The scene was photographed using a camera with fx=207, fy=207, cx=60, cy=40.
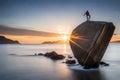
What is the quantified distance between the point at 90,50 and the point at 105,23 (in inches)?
305

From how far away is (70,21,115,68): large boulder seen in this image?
166 feet

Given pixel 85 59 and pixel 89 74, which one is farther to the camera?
pixel 85 59

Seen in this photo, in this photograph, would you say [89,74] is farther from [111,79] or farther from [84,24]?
[84,24]

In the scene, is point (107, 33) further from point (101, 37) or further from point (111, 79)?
point (111, 79)

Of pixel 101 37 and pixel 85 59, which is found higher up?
pixel 101 37

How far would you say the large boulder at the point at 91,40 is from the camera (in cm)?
5066

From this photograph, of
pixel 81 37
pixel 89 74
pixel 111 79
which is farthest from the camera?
pixel 81 37

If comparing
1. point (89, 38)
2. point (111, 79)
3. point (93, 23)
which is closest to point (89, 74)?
point (111, 79)

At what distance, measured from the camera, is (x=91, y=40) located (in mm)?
50781

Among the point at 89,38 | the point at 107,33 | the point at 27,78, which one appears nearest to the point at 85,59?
the point at 89,38

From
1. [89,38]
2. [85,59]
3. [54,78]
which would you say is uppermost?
[89,38]

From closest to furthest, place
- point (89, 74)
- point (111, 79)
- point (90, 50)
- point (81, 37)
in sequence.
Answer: point (111, 79), point (89, 74), point (90, 50), point (81, 37)

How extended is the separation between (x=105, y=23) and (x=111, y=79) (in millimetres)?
14566

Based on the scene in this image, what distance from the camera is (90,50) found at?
5044cm
